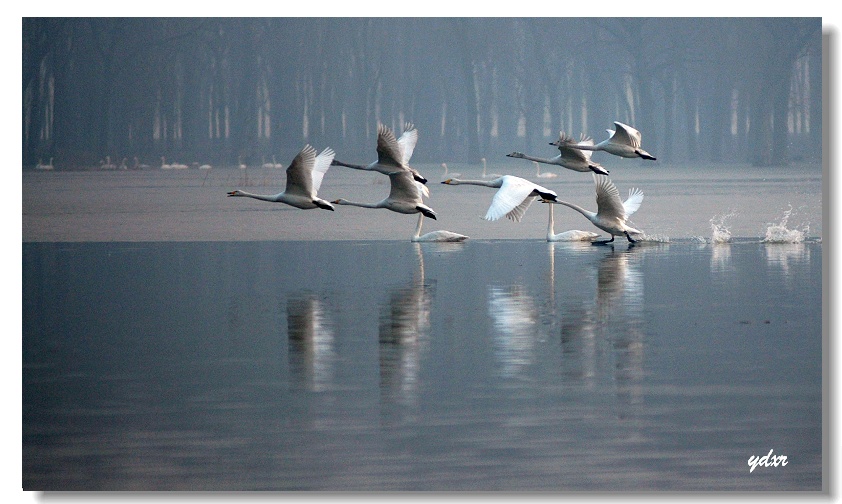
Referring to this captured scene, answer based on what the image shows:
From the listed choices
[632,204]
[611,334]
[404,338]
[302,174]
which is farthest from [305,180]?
[611,334]

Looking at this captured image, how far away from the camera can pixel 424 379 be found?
28.6 ft

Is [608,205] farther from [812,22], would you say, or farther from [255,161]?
[255,161]

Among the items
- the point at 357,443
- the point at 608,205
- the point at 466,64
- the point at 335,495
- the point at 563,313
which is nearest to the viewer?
the point at 335,495

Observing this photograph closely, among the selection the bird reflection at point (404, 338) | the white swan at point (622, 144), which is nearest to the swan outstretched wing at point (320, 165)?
the bird reflection at point (404, 338)

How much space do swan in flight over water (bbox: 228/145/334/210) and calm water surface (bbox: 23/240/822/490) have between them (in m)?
0.80

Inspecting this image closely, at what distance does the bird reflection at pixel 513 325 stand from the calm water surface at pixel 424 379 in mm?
26

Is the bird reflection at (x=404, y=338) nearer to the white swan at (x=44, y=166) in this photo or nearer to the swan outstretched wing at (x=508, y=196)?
the swan outstretched wing at (x=508, y=196)

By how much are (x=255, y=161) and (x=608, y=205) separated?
29.7 m

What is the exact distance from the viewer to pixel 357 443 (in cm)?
736

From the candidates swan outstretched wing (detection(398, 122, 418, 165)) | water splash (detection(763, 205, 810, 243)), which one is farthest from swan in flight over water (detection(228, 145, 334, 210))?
water splash (detection(763, 205, 810, 243))

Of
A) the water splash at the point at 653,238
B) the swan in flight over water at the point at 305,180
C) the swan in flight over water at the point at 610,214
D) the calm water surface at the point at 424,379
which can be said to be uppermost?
the swan in flight over water at the point at 305,180

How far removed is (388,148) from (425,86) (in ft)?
112

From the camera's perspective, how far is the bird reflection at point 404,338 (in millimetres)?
8445
